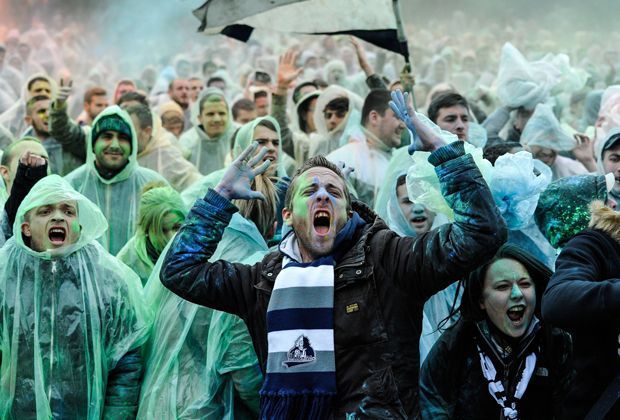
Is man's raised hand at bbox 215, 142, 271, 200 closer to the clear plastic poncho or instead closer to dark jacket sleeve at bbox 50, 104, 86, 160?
the clear plastic poncho

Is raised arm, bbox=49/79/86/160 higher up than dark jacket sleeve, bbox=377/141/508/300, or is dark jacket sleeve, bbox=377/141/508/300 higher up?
raised arm, bbox=49/79/86/160

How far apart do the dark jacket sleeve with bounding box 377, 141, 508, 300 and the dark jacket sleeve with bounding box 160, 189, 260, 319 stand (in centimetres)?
55

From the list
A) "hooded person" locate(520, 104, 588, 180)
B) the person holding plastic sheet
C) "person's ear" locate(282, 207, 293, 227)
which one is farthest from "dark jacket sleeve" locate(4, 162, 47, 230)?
"hooded person" locate(520, 104, 588, 180)

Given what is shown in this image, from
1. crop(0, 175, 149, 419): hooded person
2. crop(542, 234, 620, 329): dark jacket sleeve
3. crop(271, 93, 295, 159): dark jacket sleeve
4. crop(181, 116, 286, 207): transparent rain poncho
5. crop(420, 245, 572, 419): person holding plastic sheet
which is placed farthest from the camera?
crop(271, 93, 295, 159): dark jacket sleeve

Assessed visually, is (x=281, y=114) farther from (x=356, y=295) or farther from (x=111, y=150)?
(x=356, y=295)

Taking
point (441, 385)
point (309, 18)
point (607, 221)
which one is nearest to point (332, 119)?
point (309, 18)

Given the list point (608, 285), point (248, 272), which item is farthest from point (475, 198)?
point (248, 272)

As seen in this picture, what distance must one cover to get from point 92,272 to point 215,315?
1.81 ft

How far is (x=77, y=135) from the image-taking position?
880 cm

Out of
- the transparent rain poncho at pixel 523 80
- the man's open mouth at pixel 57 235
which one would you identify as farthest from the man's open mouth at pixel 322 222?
the transparent rain poncho at pixel 523 80

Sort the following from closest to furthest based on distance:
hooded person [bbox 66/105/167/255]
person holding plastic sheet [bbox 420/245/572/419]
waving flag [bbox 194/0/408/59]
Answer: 1. person holding plastic sheet [bbox 420/245/572/419]
2. hooded person [bbox 66/105/167/255]
3. waving flag [bbox 194/0/408/59]

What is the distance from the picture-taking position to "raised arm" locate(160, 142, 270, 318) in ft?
14.7

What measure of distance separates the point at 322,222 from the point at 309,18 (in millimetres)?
4224

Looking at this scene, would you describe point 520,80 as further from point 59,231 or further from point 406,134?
point 59,231
